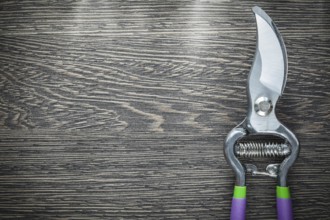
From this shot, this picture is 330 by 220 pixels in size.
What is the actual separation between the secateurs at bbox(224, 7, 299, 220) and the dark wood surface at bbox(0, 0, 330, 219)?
71 millimetres

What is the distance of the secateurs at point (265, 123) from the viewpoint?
0.64m

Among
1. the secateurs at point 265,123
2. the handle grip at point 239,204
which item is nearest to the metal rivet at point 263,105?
the secateurs at point 265,123

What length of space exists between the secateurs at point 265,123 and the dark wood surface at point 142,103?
7 centimetres

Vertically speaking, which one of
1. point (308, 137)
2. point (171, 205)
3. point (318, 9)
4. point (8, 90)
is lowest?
point (171, 205)

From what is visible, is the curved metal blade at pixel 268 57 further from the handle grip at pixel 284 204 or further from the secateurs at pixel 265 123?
the handle grip at pixel 284 204

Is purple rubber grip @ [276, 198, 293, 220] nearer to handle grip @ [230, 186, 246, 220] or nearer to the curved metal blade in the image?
handle grip @ [230, 186, 246, 220]

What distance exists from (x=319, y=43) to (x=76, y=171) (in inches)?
20.6

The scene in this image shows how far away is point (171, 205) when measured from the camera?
29.2 inches

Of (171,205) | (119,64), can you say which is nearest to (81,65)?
(119,64)

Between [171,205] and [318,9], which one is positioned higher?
[318,9]

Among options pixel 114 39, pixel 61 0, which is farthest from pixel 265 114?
pixel 61 0

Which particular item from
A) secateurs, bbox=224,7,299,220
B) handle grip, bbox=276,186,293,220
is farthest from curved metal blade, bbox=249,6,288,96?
handle grip, bbox=276,186,293,220

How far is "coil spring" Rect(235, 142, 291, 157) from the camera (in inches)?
26.2

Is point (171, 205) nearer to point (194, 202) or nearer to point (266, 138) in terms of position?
point (194, 202)
